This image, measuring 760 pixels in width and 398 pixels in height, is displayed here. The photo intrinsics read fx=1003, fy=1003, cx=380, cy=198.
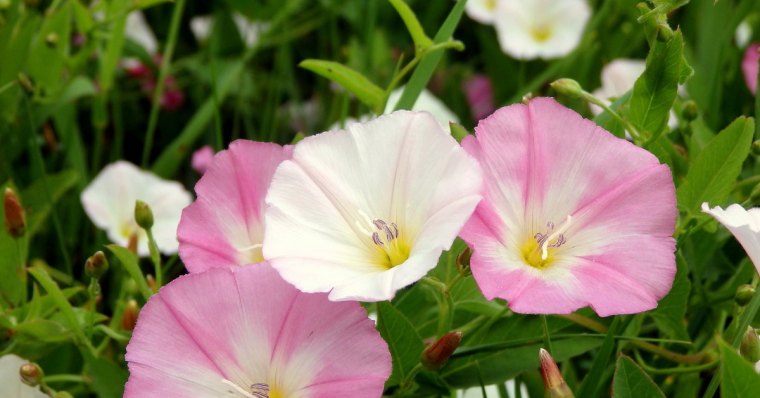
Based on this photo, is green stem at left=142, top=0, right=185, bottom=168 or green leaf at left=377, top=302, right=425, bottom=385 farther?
green stem at left=142, top=0, right=185, bottom=168

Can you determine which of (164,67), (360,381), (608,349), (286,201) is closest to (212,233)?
(286,201)

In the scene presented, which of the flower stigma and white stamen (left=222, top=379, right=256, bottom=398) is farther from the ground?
→ the flower stigma

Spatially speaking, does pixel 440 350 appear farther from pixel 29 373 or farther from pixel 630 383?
pixel 29 373

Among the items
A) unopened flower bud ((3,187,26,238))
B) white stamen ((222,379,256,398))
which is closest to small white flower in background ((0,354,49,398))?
unopened flower bud ((3,187,26,238))

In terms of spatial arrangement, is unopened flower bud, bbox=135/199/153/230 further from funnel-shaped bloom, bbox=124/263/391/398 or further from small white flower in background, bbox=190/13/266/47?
small white flower in background, bbox=190/13/266/47

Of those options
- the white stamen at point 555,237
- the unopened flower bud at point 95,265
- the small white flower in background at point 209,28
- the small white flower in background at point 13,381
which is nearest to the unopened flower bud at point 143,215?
the unopened flower bud at point 95,265

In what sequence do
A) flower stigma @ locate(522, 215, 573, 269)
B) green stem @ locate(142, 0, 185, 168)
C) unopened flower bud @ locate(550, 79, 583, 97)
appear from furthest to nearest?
green stem @ locate(142, 0, 185, 168) → unopened flower bud @ locate(550, 79, 583, 97) → flower stigma @ locate(522, 215, 573, 269)

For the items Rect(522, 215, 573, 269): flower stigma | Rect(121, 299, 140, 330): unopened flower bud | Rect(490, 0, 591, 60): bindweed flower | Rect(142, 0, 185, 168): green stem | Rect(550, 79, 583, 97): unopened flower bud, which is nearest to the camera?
Rect(522, 215, 573, 269): flower stigma

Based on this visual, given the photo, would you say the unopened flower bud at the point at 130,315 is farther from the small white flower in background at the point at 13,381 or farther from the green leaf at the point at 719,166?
the green leaf at the point at 719,166
